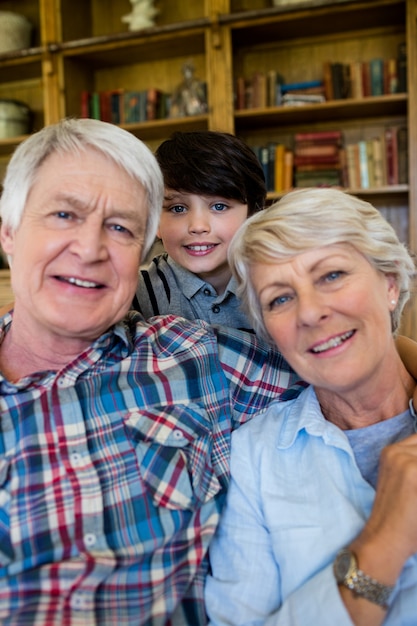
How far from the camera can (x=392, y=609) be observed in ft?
3.53

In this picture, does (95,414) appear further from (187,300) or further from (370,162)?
(370,162)

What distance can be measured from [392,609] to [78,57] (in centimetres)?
386

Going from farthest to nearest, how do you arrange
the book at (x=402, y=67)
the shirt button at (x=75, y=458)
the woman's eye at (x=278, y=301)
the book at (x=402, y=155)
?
the book at (x=402, y=155), the book at (x=402, y=67), the woman's eye at (x=278, y=301), the shirt button at (x=75, y=458)

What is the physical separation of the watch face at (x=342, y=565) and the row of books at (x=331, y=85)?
121 inches

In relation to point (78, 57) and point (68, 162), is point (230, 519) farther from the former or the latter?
point (78, 57)

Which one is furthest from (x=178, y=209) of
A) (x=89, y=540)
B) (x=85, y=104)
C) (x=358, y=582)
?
(x=85, y=104)

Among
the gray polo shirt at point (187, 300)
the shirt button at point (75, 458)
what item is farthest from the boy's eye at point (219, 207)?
Result: the shirt button at point (75, 458)

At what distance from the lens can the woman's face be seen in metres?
1.20

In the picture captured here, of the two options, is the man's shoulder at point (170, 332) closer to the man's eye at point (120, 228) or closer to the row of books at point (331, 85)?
the man's eye at point (120, 228)

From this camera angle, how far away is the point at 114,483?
46.2 inches

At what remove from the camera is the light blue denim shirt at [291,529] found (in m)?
1.08

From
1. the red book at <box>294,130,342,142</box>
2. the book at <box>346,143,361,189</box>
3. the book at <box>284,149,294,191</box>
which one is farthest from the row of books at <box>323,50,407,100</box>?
the book at <box>284,149,294,191</box>

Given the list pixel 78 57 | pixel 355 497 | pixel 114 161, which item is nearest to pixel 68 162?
pixel 114 161

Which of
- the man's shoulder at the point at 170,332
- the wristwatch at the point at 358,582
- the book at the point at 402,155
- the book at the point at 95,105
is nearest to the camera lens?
the wristwatch at the point at 358,582
